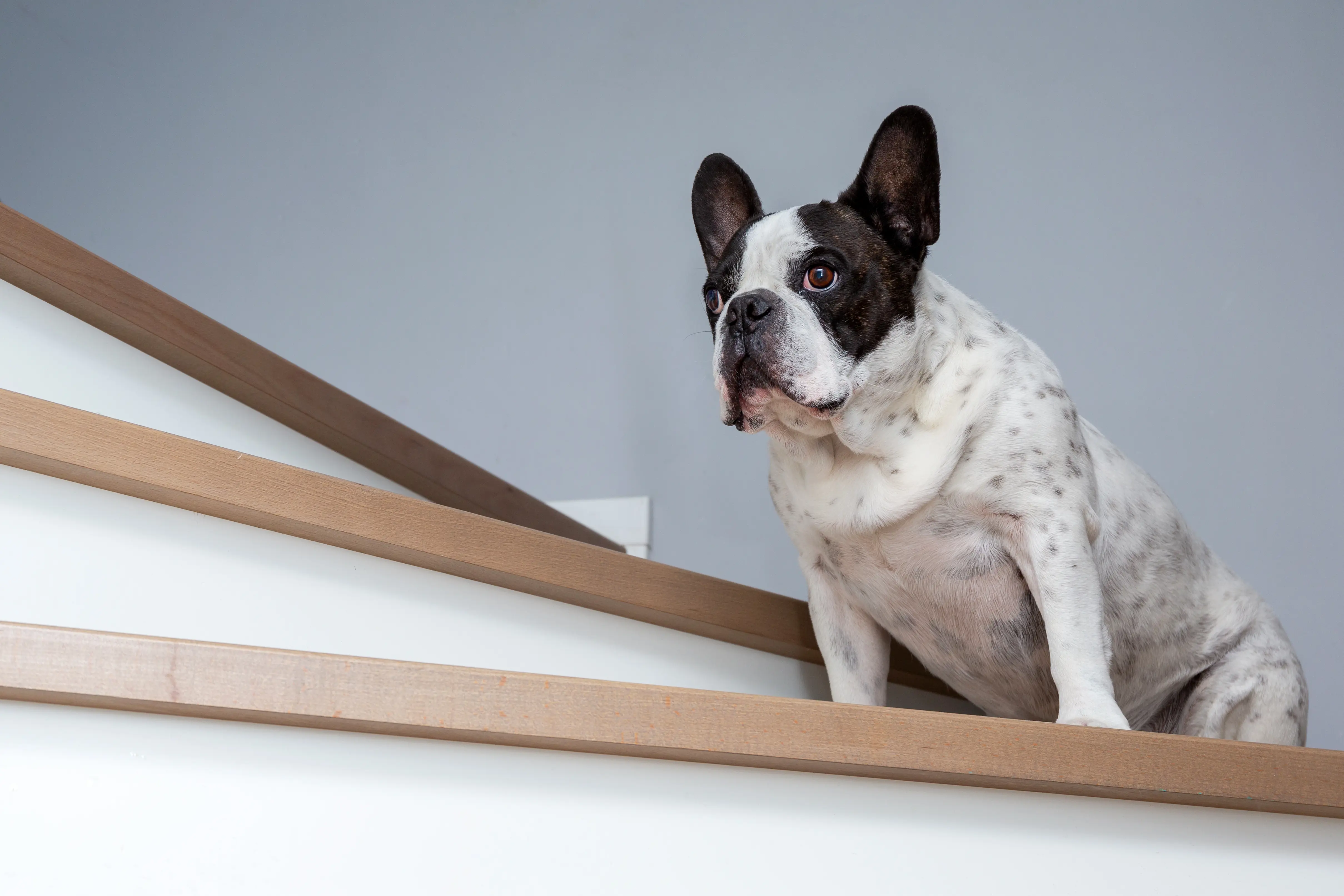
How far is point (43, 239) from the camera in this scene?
1.12 meters

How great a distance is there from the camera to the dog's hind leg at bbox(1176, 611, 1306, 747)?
149cm

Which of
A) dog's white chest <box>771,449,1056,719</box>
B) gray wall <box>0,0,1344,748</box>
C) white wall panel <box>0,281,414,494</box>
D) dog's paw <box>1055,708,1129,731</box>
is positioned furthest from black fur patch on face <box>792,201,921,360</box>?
gray wall <box>0,0,1344,748</box>

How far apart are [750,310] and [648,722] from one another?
24.7 inches

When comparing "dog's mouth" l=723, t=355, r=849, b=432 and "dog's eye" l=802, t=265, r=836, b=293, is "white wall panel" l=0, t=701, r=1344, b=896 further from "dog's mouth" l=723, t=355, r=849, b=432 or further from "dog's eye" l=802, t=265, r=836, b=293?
"dog's eye" l=802, t=265, r=836, b=293

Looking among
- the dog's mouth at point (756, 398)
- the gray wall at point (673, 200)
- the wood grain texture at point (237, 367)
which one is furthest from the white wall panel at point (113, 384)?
the gray wall at point (673, 200)

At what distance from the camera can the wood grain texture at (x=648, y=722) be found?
27.4 inches

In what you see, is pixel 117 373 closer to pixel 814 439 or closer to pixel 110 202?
pixel 814 439

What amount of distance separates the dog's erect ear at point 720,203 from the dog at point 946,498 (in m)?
0.07

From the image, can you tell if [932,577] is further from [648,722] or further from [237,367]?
[237,367]

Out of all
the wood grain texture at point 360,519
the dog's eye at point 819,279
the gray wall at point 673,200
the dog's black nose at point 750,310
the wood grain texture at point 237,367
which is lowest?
the wood grain texture at point 360,519

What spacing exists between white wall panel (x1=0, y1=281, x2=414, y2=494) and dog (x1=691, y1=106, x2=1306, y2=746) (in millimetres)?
619

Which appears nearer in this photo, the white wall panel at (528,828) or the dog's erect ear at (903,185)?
the white wall panel at (528,828)

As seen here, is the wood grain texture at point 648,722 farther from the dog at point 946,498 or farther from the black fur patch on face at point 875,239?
the black fur patch on face at point 875,239

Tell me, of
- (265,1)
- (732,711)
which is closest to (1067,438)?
(732,711)
